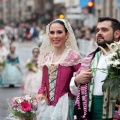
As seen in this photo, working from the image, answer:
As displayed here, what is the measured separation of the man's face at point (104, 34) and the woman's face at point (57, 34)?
31.3 inches

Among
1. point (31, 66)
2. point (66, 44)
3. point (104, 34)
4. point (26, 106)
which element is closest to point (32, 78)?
point (31, 66)

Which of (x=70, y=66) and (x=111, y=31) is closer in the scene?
(x=111, y=31)

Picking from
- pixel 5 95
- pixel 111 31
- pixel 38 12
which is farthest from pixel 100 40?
pixel 38 12

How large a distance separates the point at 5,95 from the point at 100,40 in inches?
408

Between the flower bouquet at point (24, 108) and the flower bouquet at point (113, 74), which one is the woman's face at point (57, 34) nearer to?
the flower bouquet at point (24, 108)

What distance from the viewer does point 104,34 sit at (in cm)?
562

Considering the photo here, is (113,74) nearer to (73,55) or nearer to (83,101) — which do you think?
(83,101)

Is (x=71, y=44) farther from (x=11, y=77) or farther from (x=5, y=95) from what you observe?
(x=11, y=77)

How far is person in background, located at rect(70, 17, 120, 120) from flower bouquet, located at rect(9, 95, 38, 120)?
649mm

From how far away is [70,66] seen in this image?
21.1ft

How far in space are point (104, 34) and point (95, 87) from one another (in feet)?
1.58

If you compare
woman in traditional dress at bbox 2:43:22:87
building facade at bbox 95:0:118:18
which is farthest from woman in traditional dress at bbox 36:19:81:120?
building facade at bbox 95:0:118:18

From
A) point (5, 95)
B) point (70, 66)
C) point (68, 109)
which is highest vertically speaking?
point (70, 66)

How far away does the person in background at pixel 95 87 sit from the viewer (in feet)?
17.8
